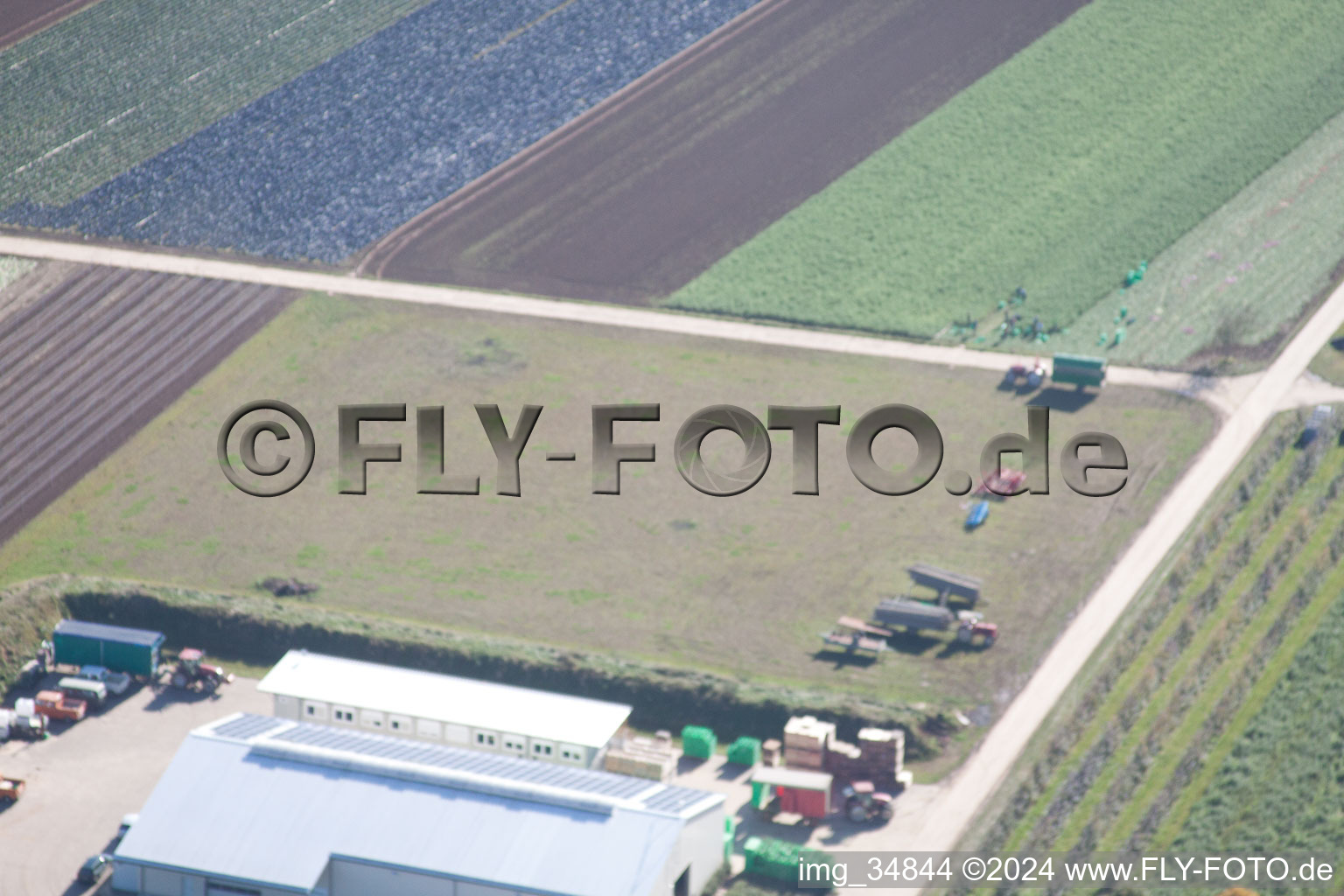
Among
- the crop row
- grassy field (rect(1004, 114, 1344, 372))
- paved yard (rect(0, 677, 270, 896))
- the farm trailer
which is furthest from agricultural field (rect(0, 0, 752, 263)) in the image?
the crop row

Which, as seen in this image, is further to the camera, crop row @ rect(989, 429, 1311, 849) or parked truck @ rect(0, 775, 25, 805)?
parked truck @ rect(0, 775, 25, 805)

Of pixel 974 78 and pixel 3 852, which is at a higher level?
pixel 974 78

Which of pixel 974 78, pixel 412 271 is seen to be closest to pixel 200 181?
pixel 412 271

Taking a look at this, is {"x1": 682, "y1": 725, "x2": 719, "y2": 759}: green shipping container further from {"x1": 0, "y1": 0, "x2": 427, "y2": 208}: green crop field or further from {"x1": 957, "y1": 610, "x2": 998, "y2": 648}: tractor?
{"x1": 0, "y1": 0, "x2": 427, "y2": 208}: green crop field

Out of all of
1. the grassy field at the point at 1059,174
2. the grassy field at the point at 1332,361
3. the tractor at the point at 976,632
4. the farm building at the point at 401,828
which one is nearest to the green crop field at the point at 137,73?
the grassy field at the point at 1059,174

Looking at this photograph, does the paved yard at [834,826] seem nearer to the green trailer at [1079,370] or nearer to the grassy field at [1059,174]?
the green trailer at [1079,370]

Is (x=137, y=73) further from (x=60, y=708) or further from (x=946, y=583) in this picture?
(x=946, y=583)

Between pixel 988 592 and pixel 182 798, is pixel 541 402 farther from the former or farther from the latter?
pixel 182 798
